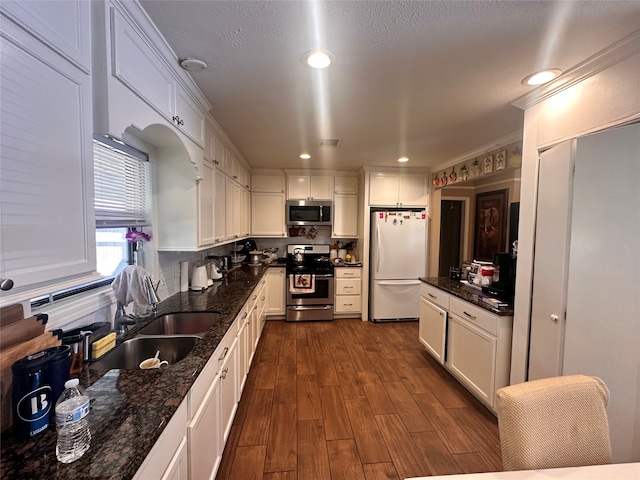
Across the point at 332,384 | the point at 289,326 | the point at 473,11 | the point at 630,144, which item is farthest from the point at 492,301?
the point at 289,326

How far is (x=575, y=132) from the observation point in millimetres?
1596

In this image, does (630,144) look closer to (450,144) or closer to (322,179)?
(450,144)

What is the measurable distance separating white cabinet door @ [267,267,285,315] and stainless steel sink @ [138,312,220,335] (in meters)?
2.16

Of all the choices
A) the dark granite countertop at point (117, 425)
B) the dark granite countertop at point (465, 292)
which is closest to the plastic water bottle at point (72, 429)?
the dark granite countertop at point (117, 425)

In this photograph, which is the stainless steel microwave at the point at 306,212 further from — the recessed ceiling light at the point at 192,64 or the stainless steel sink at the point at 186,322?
the recessed ceiling light at the point at 192,64

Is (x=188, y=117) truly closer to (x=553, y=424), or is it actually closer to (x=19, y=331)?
(x=19, y=331)

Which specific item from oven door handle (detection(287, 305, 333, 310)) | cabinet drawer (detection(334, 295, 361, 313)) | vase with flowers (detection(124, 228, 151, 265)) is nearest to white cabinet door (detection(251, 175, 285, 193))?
oven door handle (detection(287, 305, 333, 310))

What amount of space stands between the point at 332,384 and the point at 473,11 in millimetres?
2737

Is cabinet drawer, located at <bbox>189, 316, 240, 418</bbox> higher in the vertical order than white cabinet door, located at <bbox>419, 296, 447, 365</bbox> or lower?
higher

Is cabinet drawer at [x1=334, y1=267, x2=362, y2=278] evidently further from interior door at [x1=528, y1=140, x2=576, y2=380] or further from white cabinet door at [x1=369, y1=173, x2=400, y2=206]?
interior door at [x1=528, y1=140, x2=576, y2=380]

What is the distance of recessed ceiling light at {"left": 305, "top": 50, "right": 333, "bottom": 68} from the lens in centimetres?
140

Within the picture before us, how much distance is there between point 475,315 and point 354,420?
1274 mm

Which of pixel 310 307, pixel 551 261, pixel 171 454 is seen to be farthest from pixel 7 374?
pixel 310 307

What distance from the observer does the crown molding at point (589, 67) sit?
130cm
